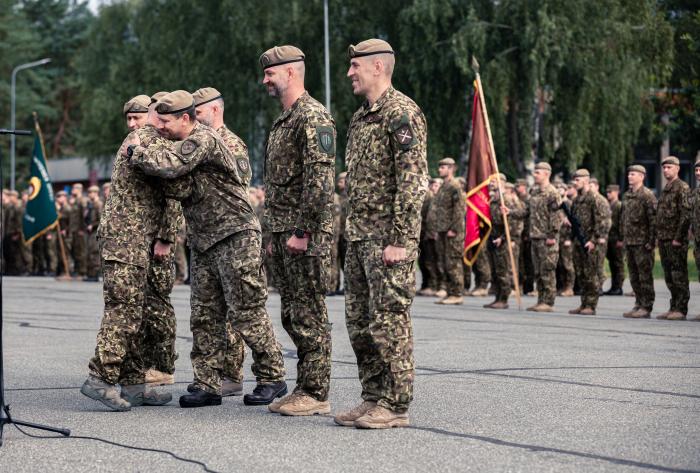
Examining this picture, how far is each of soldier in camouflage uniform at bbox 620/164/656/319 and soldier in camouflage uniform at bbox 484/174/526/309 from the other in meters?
1.87

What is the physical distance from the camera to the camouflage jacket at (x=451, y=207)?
20547 millimetres

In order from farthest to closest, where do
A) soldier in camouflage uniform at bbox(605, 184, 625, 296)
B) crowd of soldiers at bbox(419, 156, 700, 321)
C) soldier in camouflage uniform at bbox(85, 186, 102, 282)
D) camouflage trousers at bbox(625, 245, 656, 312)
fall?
1. soldier in camouflage uniform at bbox(85, 186, 102, 282)
2. soldier in camouflage uniform at bbox(605, 184, 625, 296)
3. camouflage trousers at bbox(625, 245, 656, 312)
4. crowd of soldiers at bbox(419, 156, 700, 321)

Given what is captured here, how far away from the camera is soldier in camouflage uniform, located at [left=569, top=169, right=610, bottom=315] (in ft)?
56.2

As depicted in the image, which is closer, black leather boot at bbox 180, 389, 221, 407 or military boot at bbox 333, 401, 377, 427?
military boot at bbox 333, 401, 377, 427

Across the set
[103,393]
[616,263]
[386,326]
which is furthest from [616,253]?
Answer: [386,326]

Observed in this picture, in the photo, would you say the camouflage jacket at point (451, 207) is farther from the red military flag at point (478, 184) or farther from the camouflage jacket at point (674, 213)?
the camouflage jacket at point (674, 213)

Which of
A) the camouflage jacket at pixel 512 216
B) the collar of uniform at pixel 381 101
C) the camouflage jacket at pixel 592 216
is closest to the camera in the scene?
the collar of uniform at pixel 381 101

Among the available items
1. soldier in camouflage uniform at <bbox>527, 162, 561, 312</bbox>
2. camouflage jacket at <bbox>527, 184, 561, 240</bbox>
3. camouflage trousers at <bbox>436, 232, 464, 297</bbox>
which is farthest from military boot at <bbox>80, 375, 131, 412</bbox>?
camouflage trousers at <bbox>436, 232, 464, 297</bbox>

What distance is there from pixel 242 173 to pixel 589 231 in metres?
10.4

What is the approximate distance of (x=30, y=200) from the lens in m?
26.6

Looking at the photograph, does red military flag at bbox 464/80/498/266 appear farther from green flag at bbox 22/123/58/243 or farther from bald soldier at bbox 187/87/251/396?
green flag at bbox 22/123/58/243

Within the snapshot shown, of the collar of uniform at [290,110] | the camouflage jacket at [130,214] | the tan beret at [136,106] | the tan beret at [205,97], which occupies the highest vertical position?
the tan beret at [205,97]

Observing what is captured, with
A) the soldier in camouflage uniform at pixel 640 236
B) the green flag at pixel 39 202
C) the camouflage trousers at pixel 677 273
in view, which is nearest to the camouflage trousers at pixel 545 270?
the soldier in camouflage uniform at pixel 640 236

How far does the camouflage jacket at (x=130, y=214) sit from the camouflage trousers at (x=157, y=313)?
57 centimetres
